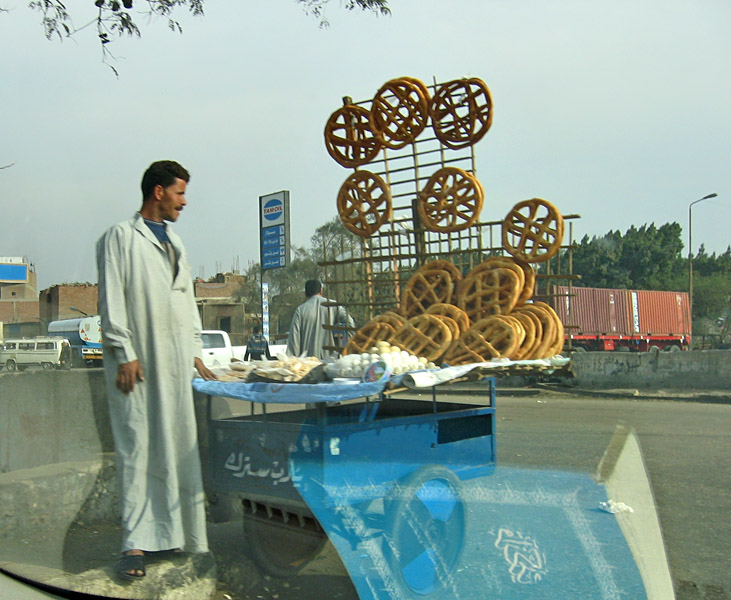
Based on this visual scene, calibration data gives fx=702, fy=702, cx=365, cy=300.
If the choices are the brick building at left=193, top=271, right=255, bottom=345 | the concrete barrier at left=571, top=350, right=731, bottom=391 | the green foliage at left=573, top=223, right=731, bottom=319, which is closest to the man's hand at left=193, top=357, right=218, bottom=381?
the brick building at left=193, top=271, right=255, bottom=345

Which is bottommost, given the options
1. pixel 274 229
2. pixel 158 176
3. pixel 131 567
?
pixel 131 567

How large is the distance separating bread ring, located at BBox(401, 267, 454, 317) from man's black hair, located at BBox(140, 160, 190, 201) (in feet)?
6.27

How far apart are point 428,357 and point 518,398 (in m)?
9.48

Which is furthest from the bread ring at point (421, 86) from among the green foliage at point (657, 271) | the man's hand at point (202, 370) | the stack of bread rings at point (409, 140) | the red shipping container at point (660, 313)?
the red shipping container at point (660, 313)

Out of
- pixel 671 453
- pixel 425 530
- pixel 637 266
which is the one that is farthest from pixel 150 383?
pixel 637 266

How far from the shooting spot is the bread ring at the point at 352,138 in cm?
464

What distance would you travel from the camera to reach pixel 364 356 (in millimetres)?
3152

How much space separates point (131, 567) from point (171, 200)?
1.55 m

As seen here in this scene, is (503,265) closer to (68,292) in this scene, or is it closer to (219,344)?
(68,292)

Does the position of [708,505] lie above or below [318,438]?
below

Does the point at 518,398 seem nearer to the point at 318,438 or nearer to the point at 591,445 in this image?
the point at 591,445

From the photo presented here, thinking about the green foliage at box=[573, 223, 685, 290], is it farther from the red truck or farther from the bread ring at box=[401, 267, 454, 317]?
the bread ring at box=[401, 267, 454, 317]

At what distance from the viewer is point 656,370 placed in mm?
13383

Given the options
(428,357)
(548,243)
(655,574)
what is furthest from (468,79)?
(655,574)
